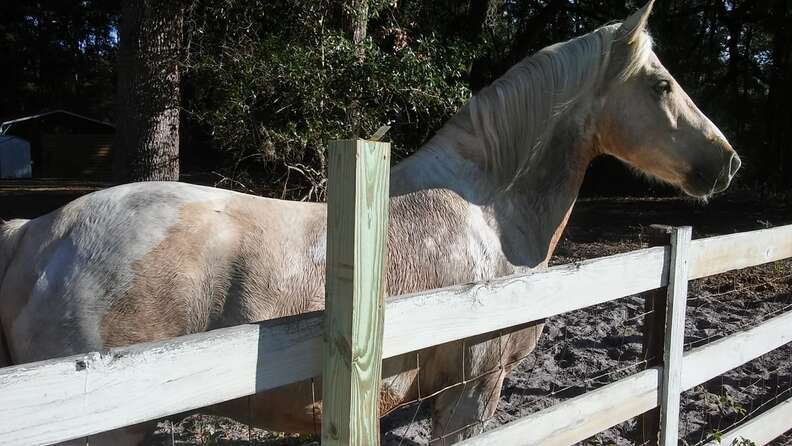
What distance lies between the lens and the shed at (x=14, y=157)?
97.9ft

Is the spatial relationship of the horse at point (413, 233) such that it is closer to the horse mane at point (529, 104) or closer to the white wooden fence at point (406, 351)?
the horse mane at point (529, 104)

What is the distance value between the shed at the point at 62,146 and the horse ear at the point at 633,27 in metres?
32.9

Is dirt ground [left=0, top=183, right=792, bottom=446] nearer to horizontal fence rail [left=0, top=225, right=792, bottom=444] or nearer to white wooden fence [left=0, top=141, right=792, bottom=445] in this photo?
white wooden fence [left=0, top=141, right=792, bottom=445]

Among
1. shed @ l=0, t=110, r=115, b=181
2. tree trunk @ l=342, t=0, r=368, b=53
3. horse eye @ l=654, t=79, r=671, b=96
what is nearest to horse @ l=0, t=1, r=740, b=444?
horse eye @ l=654, t=79, r=671, b=96

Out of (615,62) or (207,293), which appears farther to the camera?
(615,62)

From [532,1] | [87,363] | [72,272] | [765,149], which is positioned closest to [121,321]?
[72,272]

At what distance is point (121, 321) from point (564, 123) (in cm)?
216

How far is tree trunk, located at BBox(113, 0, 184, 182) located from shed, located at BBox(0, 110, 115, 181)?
28775 mm

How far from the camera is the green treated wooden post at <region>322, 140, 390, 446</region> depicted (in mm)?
1367

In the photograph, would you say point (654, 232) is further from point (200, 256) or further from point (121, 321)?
point (121, 321)

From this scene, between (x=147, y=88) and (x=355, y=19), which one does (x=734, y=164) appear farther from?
(x=147, y=88)

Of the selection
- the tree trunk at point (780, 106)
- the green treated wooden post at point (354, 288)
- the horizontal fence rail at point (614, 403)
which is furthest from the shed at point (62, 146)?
the green treated wooden post at point (354, 288)

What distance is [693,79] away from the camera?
11.6 meters

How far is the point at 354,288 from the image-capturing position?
4.53 feet
